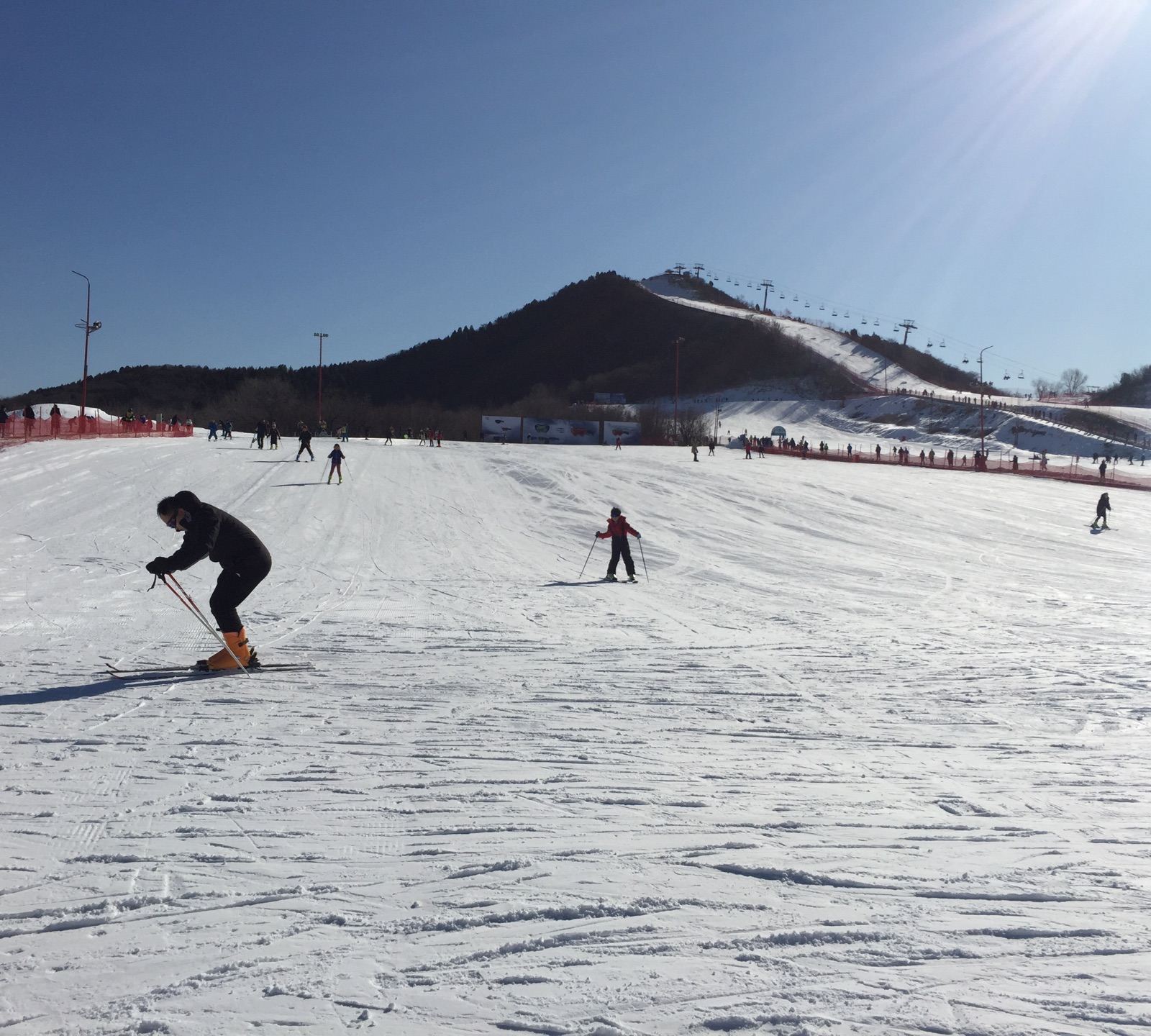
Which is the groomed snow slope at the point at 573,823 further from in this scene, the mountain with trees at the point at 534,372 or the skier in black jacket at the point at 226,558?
the mountain with trees at the point at 534,372

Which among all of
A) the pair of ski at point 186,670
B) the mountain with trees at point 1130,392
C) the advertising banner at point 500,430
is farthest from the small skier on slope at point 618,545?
the mountain with trees at point 1130,392

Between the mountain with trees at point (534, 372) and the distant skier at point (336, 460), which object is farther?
the mountain with trees at point (534, 372)

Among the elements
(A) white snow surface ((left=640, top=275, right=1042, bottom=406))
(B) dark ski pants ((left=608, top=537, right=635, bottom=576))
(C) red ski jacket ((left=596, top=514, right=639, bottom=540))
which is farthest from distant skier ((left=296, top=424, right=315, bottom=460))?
(A) white snow surface ((left=640, top=275, right=1042, bottom=406))

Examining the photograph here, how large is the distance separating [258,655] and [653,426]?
66131 mm

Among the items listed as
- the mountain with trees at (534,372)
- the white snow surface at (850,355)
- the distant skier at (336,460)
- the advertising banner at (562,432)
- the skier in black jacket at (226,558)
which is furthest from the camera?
the mountain with trees at (534,372)

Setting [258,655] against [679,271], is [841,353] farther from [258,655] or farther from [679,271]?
[258,655]

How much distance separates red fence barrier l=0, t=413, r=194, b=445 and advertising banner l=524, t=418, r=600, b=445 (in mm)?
21161

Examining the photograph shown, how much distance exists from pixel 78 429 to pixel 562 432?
3079 cm

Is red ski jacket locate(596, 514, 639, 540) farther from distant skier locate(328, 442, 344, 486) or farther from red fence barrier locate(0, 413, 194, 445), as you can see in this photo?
red fence barrier locate(0, 413, 194, 445)

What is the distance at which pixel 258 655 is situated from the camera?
777cm

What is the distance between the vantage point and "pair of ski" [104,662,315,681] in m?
6.84

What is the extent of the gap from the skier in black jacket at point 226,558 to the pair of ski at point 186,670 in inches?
2.0

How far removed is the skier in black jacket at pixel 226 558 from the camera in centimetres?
647

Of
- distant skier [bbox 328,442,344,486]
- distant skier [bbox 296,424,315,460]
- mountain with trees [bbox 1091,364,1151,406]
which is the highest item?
mountain with trees [bbox 1091,364,1151,406]
